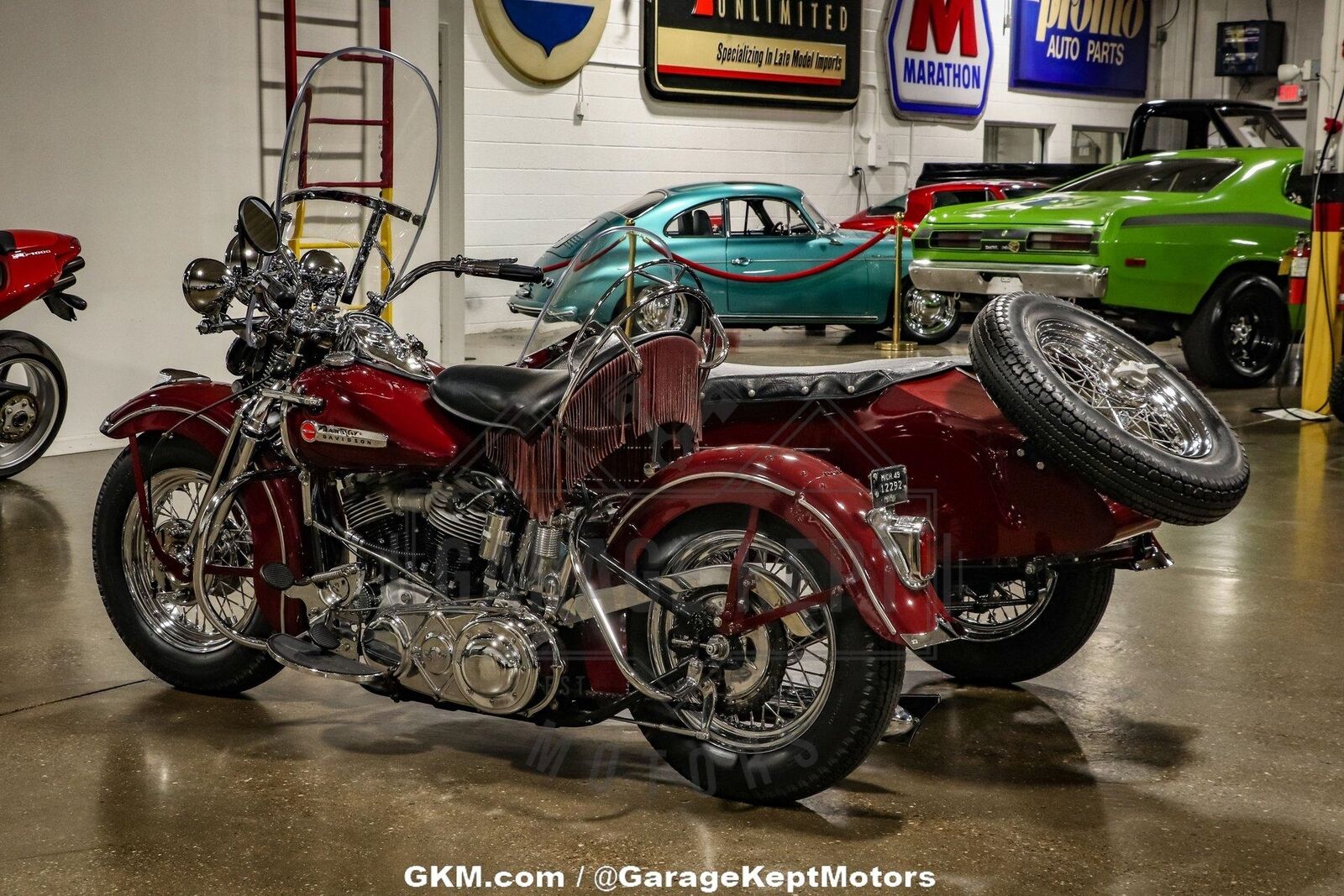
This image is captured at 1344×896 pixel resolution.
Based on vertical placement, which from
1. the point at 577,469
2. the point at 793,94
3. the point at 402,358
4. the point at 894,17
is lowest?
the point at 577,469

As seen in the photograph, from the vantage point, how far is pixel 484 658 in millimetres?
3129

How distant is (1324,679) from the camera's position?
3.99m

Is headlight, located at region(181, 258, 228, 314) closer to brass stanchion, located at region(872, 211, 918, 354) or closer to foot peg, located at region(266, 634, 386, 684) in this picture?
foot peg, located at region(266, 634, 386, 684)

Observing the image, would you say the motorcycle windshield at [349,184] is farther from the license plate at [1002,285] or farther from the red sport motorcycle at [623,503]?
the license plate at [1002,285]

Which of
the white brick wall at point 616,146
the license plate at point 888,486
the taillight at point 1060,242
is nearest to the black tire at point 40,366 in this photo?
the license plate at point 888,486

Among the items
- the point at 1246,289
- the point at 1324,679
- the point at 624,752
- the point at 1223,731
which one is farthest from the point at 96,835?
the point at 1246,289

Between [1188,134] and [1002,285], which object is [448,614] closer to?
[1002,285]

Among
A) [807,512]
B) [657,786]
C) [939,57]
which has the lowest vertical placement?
[657,786]

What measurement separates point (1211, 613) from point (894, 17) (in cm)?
1411

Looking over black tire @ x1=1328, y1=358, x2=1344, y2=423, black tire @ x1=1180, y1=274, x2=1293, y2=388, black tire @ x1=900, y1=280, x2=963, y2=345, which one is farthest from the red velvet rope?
black tire @ x1=1328, y1=358, x2=1344, y2=423

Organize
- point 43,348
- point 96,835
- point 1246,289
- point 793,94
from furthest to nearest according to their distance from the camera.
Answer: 1. point 793,94
2. point 1246,289
3. point 43,348
4. point 96,835

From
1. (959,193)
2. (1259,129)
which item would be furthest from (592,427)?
(1259,129)

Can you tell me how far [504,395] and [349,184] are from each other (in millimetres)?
1819

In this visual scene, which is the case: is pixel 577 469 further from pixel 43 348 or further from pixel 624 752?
pixel 43 348
